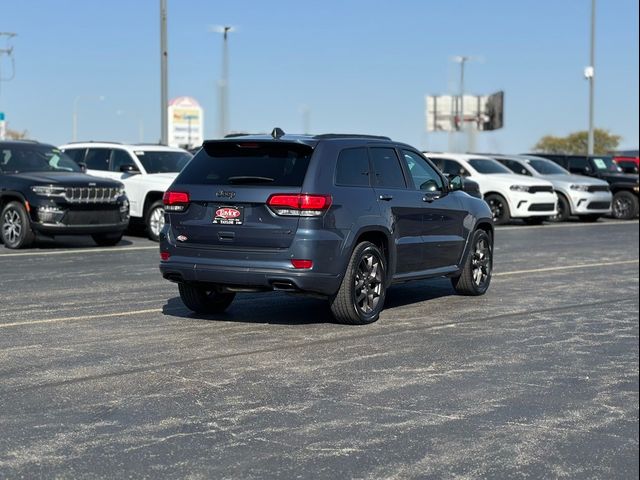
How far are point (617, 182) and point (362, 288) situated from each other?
23130 mm

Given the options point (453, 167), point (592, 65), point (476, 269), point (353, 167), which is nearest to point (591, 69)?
point (592, 65)

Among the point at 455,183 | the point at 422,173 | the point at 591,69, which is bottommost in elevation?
the point at 455,183

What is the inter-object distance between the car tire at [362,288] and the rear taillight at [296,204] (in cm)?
66

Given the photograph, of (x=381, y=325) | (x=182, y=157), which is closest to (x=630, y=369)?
(x=381, y=325)

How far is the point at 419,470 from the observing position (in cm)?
520

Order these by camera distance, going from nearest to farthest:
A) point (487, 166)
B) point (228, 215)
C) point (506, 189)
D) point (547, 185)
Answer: point (228, 215), point (506, 189), point (547, 185), point (487, 166)

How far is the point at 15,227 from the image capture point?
55.8 feet

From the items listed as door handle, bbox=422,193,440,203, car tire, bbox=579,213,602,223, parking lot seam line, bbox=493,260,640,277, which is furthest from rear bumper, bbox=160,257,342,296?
car tire, bbox=579,213,602,223

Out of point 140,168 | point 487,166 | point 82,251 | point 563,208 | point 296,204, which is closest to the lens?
point 296,204

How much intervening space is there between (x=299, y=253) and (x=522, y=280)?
5.39 m

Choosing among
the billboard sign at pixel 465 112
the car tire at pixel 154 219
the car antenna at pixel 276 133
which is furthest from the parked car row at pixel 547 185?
the billboard sign at pixel 465 112

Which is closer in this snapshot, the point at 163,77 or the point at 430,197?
the point at 430,197

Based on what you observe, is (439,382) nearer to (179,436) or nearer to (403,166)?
(179,436)

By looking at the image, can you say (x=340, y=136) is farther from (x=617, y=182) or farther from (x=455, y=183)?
(x=617, y=182)
